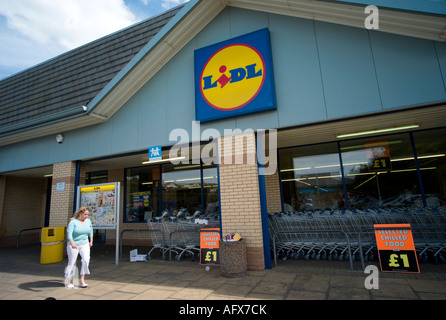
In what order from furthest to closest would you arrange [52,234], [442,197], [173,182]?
[173,182] < [52,234] < [442,197]

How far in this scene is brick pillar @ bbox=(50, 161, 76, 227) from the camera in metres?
8.98

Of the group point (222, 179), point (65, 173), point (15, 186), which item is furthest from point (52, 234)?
point (15, 186)

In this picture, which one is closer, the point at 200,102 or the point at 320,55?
the point at 320,55

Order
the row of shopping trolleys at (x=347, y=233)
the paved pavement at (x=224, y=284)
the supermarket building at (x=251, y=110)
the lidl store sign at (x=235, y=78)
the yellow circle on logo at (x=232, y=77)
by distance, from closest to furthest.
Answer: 1. the paved pavement at (x=224, y=284)
2. the supermarket building at (x=251, y=110)
3. the row of shopping trolleys at (x=347, y=233)
4. the lidl store sign at (x=235, y=78)
5. the yellow circle on logo at (x=232, y=77)

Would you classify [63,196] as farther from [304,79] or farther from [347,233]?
[347,233]

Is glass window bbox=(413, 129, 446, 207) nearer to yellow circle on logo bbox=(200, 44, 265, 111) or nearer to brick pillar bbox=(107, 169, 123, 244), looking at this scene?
yellow circle on logo bbox=(200, 44, 265, 111)

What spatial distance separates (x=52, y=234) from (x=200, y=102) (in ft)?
21.6

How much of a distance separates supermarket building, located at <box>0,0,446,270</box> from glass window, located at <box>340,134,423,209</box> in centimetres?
4

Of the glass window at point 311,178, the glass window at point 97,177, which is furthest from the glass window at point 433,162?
the glass window at point 97,177

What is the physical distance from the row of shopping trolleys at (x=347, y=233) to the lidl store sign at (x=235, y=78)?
3389mm

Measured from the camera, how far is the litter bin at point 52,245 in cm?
799

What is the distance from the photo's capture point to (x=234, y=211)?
6.46m

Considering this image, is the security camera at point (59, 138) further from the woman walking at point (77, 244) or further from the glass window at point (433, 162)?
the glass window at point (433, 162)
